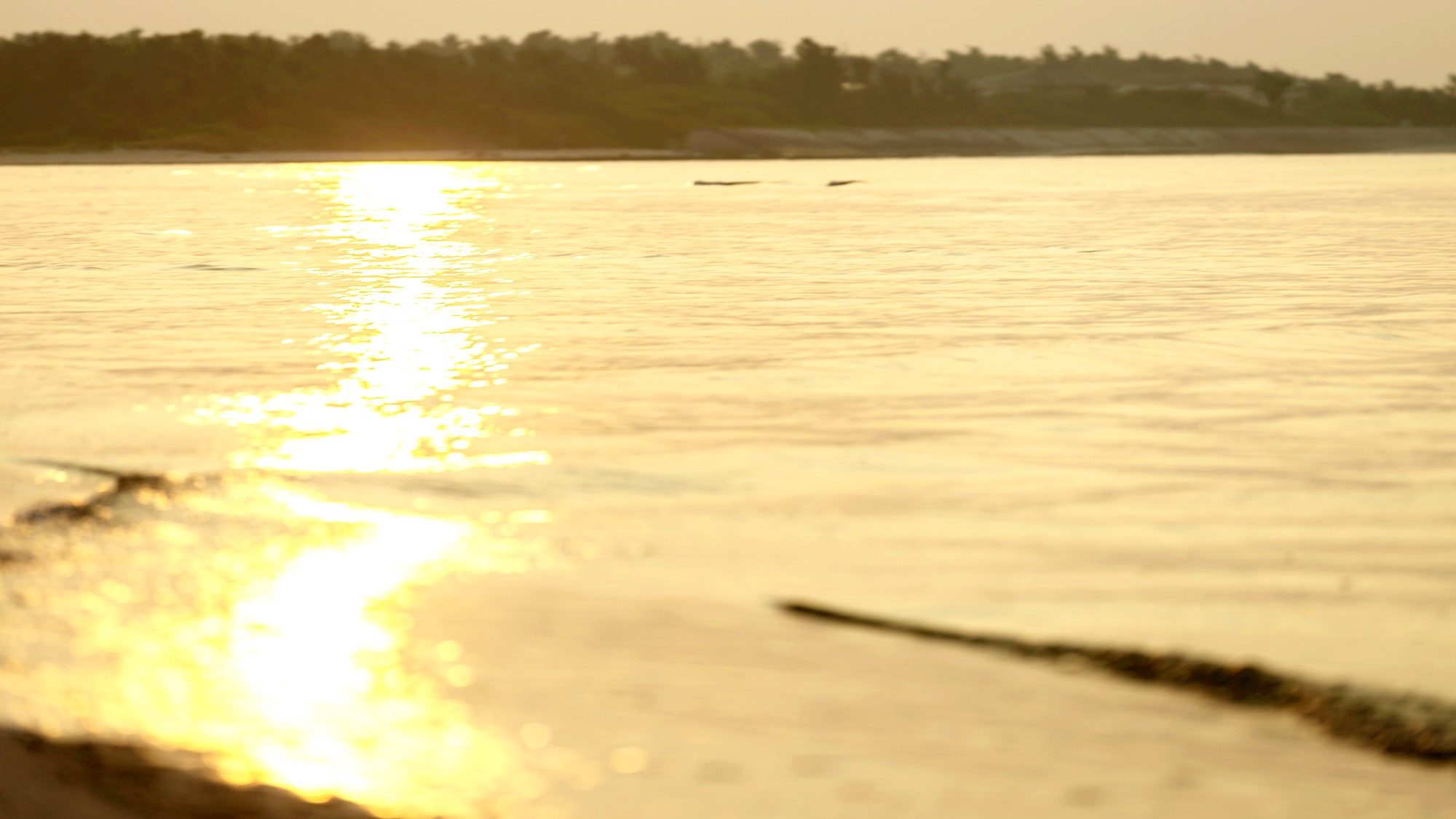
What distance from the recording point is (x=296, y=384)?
8.06 m

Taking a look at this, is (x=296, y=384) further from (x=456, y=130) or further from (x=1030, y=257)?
(x=456, y=130)

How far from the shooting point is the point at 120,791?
308 centimetres

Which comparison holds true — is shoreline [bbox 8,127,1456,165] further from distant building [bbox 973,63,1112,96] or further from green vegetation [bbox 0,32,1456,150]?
distant building [bbox 973,63,1112,96]

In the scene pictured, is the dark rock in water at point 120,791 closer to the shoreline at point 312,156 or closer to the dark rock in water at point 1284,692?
the dark rock in water at point 1284,692

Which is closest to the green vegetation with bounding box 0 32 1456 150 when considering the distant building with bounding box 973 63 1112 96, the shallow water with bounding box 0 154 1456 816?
the distant building with bounding box 973 63 1112 96

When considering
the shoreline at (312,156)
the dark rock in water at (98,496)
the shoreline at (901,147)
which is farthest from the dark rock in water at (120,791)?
the shoreline at (312,156)

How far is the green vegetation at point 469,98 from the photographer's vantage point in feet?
352

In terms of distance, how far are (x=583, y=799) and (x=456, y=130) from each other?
112m

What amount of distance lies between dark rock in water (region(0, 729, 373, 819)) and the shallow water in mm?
77

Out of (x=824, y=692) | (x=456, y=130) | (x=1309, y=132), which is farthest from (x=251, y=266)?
(x=1309, y=132)

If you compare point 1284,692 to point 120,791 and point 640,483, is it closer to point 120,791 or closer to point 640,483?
point 120,791

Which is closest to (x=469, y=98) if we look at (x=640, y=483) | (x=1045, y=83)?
(x=1045, y=83)

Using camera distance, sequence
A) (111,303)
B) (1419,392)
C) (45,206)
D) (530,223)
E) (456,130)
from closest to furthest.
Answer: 1. (1419,392)
2. (111,303)
3. (530,223)
4. (45,206)
5. (456,130)

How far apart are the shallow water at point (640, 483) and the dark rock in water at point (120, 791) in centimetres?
8
